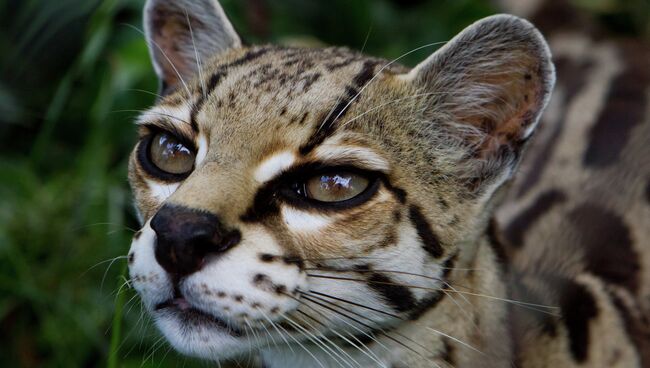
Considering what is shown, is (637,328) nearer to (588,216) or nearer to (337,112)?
(588,216)

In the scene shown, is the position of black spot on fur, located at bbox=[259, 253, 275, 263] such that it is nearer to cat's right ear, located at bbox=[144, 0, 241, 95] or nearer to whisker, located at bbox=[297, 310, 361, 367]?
whisker, located at bbox=[297, 310, 361, 367]

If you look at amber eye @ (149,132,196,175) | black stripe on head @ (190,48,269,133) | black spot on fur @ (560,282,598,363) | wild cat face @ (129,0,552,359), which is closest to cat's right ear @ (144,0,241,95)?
black stripe on head @ (190,48,269,133)

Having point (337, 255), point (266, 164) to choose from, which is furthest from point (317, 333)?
point (266, 164)

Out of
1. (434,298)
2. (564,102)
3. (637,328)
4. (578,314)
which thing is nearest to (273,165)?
(434,298)

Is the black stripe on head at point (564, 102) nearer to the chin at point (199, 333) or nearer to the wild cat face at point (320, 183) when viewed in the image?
the wild cat face at point (320, 183)

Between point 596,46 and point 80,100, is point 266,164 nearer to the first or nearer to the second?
point 80,100

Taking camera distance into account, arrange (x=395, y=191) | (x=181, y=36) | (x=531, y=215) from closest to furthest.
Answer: (x=395, y=191) → (x=181, y=36) → (x=531, y=215)
